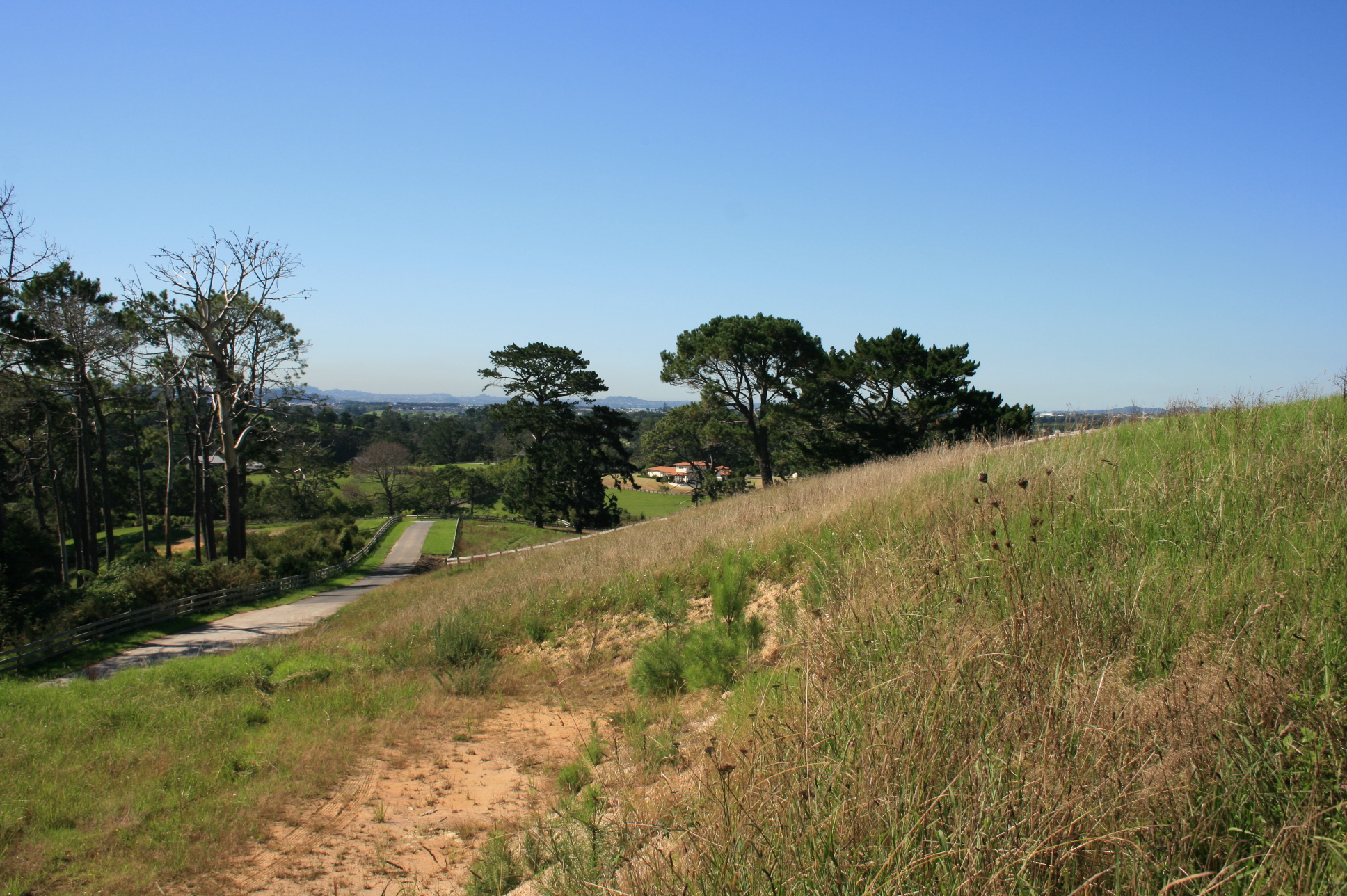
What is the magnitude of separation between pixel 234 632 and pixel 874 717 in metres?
20.3

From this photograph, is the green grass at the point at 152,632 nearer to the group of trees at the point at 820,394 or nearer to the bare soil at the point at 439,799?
the bare soil at the point at 439,799

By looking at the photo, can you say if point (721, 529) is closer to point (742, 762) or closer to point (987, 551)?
point (987, 551)

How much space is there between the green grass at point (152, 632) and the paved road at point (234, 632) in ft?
1.05

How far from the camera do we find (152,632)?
18.2 metres

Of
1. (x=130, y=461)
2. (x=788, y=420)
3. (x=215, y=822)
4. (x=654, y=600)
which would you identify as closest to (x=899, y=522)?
(x=654, y=600)

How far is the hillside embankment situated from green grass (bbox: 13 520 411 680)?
5006mm

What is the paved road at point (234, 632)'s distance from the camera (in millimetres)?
14648

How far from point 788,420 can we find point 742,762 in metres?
32.3

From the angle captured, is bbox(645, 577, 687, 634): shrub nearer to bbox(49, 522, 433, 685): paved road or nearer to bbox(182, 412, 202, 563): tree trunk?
bbox(49, 522, 433, 685): paved road

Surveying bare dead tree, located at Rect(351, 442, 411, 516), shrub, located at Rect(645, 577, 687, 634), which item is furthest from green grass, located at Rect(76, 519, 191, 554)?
shrub, located at Rect(645, 577, 687, 634)

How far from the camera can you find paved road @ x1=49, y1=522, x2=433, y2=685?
48.1ft

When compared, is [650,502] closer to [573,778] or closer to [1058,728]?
[573,778]

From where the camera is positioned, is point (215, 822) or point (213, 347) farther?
point (213, 347)

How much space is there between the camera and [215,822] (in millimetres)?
5691
